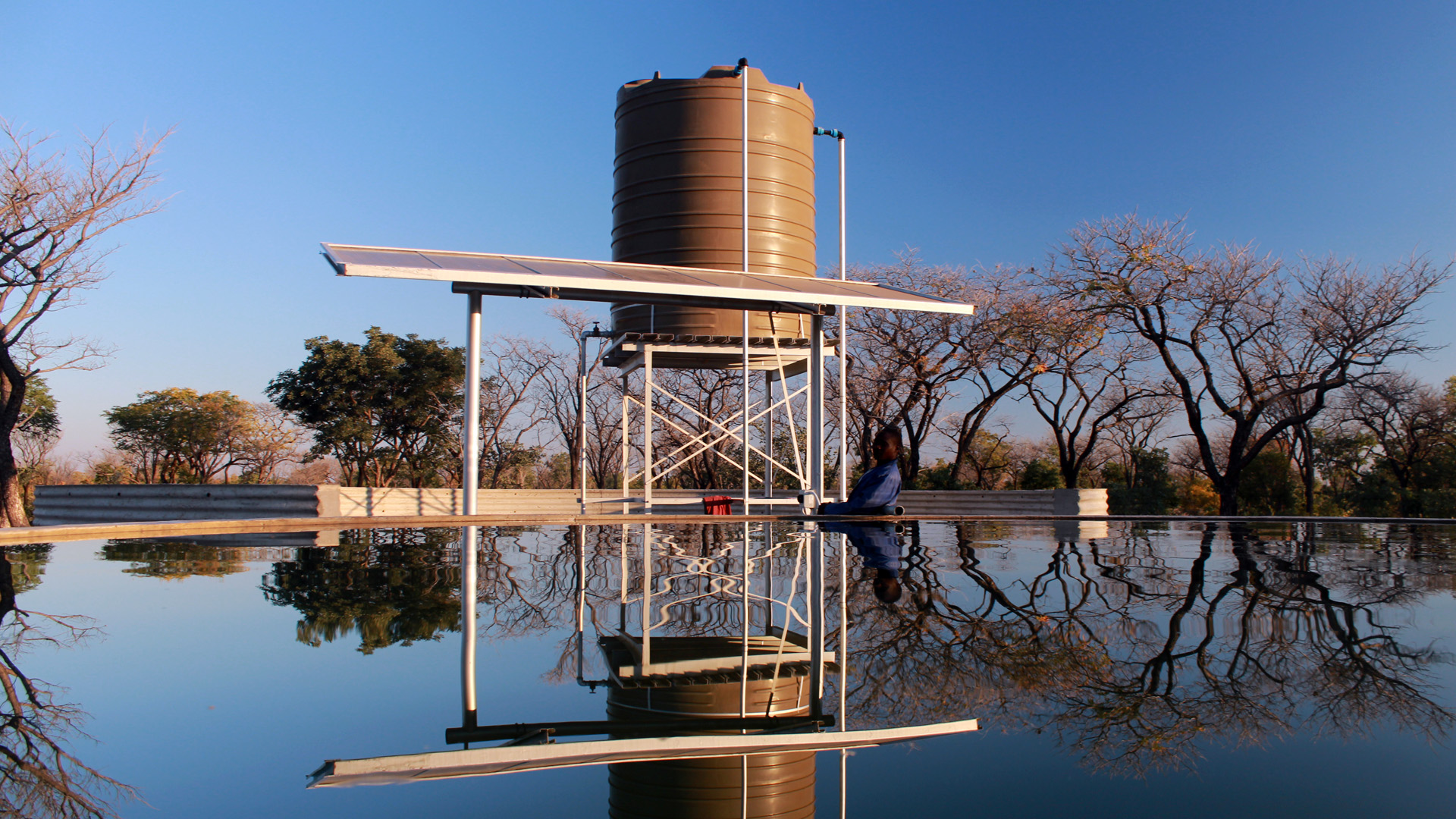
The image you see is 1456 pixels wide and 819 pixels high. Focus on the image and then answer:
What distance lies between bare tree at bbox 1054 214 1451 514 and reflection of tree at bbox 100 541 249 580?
17686 mm

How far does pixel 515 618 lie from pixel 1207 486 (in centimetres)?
2177

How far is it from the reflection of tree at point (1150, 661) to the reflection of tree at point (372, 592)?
4.42 feet

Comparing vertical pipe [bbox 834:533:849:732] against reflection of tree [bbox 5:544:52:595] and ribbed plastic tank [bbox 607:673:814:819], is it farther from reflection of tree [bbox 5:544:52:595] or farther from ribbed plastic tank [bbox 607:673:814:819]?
reflection of tree [bbox 5:544:52:595]

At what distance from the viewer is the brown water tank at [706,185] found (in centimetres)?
1019

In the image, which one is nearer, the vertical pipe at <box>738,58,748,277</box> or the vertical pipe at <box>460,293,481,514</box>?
the vertical pipe at <box>460,293,481,514</box>

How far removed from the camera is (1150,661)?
6.23ft

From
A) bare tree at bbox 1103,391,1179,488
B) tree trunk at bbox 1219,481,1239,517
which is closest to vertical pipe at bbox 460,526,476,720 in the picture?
tree trunk at bbox 1219,481,1239,517

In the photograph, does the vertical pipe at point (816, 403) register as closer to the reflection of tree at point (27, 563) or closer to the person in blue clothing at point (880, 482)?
the person in blue clothing at point (880, 482)

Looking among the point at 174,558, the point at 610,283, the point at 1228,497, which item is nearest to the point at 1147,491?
the point at 1228,497

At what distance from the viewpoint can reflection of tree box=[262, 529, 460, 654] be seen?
2.44m

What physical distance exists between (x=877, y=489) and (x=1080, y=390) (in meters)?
15.2

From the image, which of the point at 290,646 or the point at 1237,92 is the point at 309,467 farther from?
the point at 290,646

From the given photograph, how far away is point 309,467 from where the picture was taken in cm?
3903

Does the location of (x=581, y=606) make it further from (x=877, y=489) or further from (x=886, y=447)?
(x=877, y=489)
